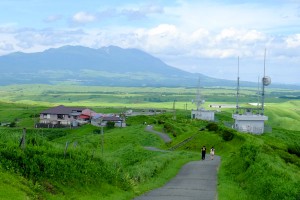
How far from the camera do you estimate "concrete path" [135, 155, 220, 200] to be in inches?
914

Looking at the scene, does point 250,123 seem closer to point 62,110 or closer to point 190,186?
point 62,110

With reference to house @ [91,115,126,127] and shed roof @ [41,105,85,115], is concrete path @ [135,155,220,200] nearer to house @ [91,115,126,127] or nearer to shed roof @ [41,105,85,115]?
house @ [91,115,126,127]

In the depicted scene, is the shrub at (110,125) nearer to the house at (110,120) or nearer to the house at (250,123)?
the house at (110,120)

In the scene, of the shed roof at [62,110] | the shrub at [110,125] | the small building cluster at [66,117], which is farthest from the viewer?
the shed roof at [62,110]

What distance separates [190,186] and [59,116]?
91.1 meters

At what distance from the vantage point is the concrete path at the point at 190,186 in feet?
76.2

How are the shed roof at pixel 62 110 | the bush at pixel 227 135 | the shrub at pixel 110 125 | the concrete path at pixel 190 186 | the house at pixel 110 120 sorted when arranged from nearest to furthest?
the concrete path at pixel 190 186, the bush at pixel 227 135, the shrub at pixel 110 125, the house at pixel 110 120, the shed roof at pixel 62 110

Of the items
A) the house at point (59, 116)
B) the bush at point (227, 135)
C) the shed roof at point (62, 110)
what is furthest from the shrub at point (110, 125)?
the bush at point (227, 135)

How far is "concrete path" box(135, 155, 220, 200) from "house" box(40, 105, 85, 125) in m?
79.6

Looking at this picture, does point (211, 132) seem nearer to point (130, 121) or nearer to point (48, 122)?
point (130, 121)

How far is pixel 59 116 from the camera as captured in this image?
377 ft

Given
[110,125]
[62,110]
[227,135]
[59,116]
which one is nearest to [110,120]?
[110,125]

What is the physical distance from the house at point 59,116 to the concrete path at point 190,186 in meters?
79.6

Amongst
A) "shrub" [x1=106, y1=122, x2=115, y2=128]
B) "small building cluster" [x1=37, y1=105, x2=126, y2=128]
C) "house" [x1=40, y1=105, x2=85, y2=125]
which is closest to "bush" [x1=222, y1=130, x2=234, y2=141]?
"shrub" [x1=106, y1=122, x2=115, y2=128]
